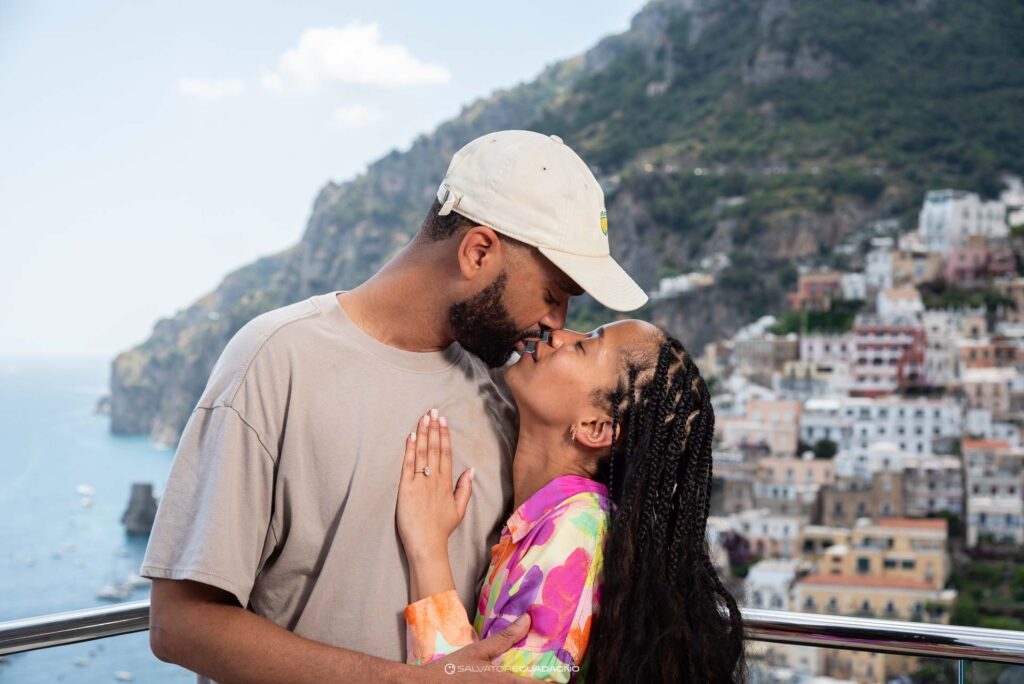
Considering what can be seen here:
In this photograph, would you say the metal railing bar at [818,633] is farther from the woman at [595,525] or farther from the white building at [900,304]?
the white building at [900,304]

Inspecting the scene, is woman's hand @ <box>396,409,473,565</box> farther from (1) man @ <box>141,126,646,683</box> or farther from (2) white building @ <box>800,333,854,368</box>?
(2) white building @ <box>800,333,854,368</box>

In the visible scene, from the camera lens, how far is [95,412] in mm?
71562

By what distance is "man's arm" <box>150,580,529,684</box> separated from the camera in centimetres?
112

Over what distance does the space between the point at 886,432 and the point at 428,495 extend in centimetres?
3563

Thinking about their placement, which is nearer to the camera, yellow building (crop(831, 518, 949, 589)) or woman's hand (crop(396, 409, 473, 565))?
→ woman's hand (crop(396, 409, 473, 565))

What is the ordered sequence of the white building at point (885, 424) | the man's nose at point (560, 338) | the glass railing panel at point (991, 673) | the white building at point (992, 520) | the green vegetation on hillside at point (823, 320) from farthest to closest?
1. the green vegetation on hillside at point (823, 320)
2. the white building at point (885, 424)
3. the white building at point (992, 520)
4. the glass railing panel at point (991, 673)
5. the man's nose at point (560, 338)

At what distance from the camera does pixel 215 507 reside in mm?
1128

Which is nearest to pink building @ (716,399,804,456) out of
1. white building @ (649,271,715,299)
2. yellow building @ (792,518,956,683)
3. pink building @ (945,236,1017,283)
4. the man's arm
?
yellow building @ (792,518,956,683)

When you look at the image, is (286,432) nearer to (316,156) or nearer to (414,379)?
(414,379)

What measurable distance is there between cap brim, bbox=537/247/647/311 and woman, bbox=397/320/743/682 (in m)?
0.11

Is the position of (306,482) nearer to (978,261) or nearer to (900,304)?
(900,304)

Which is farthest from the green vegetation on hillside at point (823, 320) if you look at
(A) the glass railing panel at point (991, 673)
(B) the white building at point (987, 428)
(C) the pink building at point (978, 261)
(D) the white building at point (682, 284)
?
(A) the glass railing panel at point (991, 673)

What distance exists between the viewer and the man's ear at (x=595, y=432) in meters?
1.46

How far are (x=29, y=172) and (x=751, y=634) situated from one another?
253 feet
